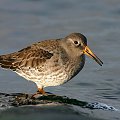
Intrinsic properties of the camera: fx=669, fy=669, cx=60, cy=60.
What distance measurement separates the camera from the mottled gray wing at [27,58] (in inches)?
523

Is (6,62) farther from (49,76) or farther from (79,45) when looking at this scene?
(79,45)

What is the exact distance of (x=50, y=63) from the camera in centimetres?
1324

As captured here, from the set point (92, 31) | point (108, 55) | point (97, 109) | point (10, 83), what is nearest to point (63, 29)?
point (92, 31)

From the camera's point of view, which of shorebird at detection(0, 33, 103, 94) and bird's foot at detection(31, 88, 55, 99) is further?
shorebird at detection(0, 33, 103, 94)

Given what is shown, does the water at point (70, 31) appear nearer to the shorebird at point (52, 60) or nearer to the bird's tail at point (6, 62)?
the bird's tail at point (6, 62)

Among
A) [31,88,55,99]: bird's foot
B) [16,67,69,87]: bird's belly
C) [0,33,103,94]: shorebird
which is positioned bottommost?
[31,88,55,99]: bird's foot

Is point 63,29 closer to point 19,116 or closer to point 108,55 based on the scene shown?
point 108,55

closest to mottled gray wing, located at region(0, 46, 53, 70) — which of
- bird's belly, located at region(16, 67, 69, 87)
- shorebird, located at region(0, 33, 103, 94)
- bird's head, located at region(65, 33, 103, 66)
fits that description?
shorebird, located at region(0, 33, 103, 94)

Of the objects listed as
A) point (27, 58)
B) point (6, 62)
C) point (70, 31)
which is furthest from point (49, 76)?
point (70, 31)

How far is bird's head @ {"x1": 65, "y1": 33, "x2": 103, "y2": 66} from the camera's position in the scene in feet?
43.7

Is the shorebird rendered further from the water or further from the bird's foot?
the water

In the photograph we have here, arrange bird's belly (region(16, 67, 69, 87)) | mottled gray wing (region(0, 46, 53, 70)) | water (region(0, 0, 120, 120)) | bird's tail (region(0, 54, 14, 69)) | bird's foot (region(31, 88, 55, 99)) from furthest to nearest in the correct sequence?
water (region(0, 0, 120, 120))
bird's tail (region(0, 54, 14, 69))
mottled gray wing (region(0, 46, 53, 70))
bird's belly (region(16, 67, 69, 87))
bird's foot (region(31, 88, 55, 99))

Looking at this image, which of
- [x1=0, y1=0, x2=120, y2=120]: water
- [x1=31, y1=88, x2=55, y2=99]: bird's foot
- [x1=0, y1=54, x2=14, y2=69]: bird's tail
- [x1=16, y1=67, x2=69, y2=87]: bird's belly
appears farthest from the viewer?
[x1=0, y1=0, x2=120, y2=120]: water

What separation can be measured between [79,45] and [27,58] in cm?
108
